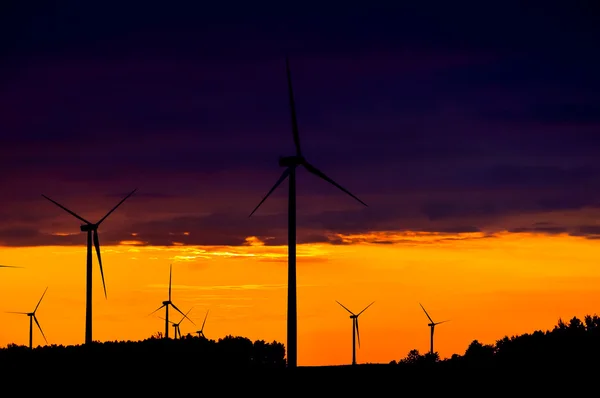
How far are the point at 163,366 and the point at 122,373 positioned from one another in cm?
1298

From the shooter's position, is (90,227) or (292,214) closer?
(292,214)

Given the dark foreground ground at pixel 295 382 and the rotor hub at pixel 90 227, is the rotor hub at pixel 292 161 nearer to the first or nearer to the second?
the dark foreground ground at pixel 295 382

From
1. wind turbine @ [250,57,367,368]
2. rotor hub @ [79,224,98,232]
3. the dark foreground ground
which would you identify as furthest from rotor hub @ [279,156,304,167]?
rotor hub @ [79,224,98,232]

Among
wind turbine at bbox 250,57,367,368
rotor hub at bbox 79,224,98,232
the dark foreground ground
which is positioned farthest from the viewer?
rotor hub at bbox 79,224,98,232

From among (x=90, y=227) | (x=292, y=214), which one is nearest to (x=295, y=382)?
(x=292, y=214)

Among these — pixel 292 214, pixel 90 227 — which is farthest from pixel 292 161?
pixel 90 227

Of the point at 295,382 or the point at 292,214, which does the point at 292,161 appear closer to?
the point at 292,214

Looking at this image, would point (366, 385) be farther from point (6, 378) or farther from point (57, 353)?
point (57, 353)

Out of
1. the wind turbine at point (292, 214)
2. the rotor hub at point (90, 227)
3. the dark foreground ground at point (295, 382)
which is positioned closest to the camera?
the wind turbine at point (292, 214)

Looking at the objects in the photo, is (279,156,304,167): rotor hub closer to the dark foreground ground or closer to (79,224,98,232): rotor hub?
the dark foreground ground

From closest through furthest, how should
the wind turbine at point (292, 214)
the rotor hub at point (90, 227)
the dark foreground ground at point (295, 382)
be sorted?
the wind turbine at point (292, 214)
the dark foreground ground at point (295, 382)
the rotor hub at point (90, 227)

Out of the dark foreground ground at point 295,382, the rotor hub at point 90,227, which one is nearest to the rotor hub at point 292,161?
the dark foreground ground at point 295,382

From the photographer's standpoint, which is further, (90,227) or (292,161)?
(90,227)

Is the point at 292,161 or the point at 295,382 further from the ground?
the point at 292,161
